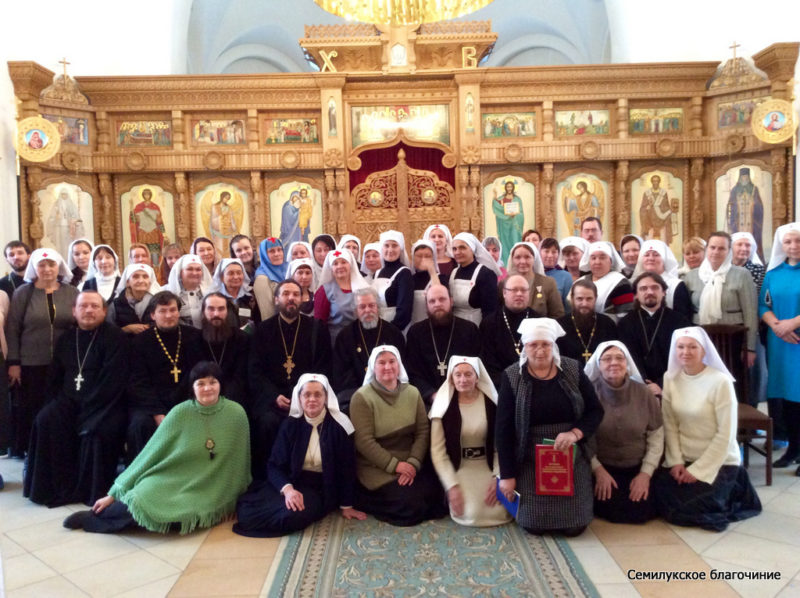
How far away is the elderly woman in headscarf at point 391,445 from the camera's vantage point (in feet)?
13.4

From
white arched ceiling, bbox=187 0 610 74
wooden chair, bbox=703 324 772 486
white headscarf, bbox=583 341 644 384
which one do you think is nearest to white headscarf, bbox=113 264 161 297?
white headscarf, bbox=583 341 644 384

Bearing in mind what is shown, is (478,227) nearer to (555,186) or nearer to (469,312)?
(555,186)

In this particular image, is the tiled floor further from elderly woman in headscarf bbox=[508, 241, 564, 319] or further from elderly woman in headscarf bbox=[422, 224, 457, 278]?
elderly woman in headscarf bbox=[422, 224, 457, 278]

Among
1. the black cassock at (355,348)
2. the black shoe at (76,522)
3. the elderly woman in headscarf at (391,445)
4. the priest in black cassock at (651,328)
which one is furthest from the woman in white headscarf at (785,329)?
the black shoe at (76,522)

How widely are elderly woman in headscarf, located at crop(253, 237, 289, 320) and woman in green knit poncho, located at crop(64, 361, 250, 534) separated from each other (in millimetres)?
1370

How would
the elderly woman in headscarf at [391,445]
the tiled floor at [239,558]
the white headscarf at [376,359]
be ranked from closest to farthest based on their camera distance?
the tiled floor at [239,558] < the elderly woman in headscarf at [391,445] < the white headscarf at [376,359]

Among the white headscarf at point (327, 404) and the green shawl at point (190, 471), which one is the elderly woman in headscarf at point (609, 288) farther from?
the green shawl at point (190, 471)

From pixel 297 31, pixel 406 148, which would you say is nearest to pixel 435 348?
pixel 406 148

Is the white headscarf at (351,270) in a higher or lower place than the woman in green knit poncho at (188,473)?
higher

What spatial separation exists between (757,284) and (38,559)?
5.47 metres

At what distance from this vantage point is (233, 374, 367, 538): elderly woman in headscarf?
4059 millimetres

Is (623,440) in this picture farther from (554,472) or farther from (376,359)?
(376,359)

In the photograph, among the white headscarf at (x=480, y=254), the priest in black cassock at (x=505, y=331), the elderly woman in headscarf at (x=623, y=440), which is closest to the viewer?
the elderly woman in headscarf at (x=623, y=440)

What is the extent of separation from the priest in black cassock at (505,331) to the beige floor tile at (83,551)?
8.54ft
